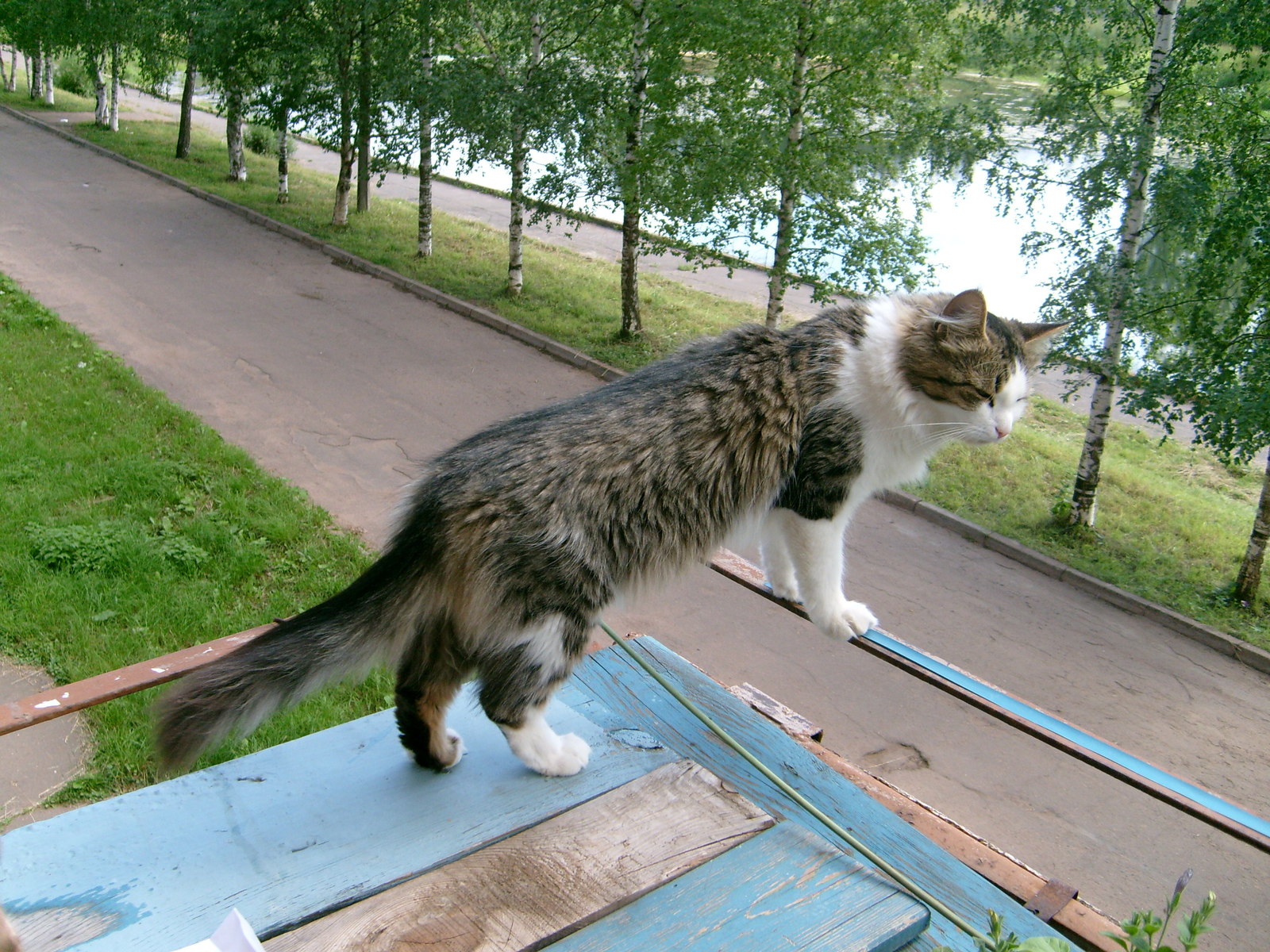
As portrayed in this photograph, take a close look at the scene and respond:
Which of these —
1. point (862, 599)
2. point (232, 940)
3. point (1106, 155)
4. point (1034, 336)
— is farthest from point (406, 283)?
point (232, 940)

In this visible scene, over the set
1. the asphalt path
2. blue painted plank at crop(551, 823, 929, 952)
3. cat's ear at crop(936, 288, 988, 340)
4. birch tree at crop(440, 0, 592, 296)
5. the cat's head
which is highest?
birch tree at crop(440, 0, 592, 296)

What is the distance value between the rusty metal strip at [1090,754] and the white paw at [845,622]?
0.04 metres

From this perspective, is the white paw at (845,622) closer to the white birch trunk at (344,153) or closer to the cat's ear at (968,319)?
the cat's ear at (968,319)

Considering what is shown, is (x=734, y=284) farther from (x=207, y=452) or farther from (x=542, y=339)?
(x=207, y=452)

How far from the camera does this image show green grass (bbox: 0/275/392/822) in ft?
15.0

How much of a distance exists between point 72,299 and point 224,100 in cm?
715

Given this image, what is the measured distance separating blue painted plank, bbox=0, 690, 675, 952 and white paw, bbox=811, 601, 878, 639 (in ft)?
2.45

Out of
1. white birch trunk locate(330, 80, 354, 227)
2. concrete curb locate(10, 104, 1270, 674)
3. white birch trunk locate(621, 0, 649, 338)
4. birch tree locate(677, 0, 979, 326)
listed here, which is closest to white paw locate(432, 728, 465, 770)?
concrete curb locate(10, 104, 1270, 674)

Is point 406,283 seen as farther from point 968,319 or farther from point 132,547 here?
point 968,319

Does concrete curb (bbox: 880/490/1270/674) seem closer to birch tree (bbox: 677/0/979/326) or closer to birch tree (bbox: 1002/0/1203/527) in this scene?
birch tree (bbox: 1002/0/1203/527)

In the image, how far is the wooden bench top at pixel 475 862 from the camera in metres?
2.22

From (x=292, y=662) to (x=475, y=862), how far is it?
0.71 meters

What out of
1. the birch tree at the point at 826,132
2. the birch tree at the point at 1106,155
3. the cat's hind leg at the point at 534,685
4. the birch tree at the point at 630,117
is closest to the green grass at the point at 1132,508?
the birch tree at the point at 1106,155

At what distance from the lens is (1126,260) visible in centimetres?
797
